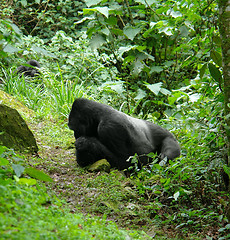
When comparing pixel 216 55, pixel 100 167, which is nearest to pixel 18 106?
pixel 100 167

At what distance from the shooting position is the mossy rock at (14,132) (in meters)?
3.28

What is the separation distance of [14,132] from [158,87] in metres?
2.64

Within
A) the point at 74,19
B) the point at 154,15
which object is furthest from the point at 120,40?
the point at 74,19

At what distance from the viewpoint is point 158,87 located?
5289mm

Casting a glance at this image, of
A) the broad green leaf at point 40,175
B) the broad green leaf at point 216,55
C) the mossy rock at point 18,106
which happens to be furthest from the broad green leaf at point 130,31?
the broad green leaf at point 40,175

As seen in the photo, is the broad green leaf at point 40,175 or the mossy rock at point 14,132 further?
the mossy rock at point 14,132

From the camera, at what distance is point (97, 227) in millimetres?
2043

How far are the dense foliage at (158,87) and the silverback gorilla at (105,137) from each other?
12.3 inches

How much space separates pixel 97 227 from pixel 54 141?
9.09 ft

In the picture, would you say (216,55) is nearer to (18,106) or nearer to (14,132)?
(14,132)

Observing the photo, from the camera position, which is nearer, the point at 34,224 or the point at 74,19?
the point at 34,224

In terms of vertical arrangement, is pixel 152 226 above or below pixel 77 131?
below

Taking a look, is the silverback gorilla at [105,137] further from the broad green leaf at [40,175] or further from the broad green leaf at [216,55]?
the broad green leaf at [40,175]

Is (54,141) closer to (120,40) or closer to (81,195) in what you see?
(81,195)
